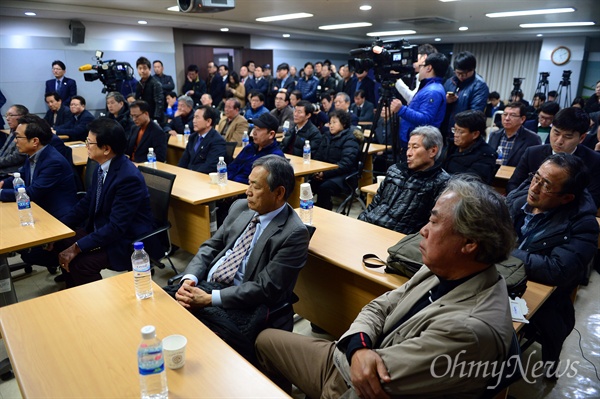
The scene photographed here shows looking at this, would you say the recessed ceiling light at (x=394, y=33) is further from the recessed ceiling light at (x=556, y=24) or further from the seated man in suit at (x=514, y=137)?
the seated man in suit at (x=514, y=137)

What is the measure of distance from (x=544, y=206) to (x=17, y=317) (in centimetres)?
240

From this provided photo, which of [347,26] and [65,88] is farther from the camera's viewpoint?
[347,26]

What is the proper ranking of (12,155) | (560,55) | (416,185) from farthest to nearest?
(560,55) < (12,155) < (416,185)

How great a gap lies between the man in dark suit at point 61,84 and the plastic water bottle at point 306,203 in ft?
23.5

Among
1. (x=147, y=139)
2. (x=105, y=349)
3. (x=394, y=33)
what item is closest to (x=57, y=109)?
(x=147, y=139)

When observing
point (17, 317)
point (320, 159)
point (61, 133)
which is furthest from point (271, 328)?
point (61, 133)

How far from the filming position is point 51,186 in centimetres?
290

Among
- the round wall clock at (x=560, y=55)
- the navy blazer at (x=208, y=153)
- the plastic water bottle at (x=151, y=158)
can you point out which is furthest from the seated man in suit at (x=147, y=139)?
the round wall clock at (x=560, y=55)

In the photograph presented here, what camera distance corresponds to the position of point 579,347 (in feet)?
8.18

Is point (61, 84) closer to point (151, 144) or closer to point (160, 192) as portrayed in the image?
point (151, 144)

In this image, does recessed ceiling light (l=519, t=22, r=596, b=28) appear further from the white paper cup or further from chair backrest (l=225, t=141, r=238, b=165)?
the white paper cup

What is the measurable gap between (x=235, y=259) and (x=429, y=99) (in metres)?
2.50

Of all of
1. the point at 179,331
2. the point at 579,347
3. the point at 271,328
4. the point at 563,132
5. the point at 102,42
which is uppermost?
the point at 102,42

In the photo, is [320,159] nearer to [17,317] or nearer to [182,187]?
[182,187]
